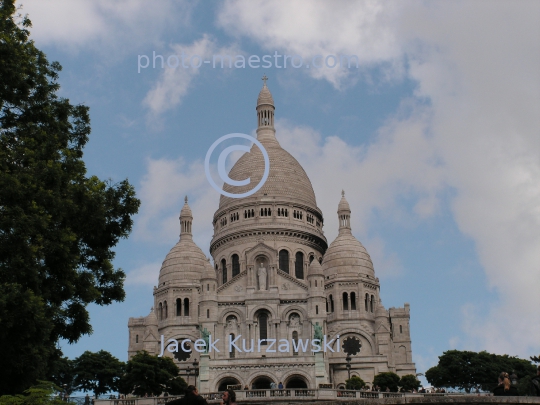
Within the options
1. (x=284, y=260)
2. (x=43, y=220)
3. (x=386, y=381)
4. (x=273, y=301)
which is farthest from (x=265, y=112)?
(x=43, y=220)

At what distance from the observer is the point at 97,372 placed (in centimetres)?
7850

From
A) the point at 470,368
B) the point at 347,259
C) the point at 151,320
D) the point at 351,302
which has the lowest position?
the point at 470,368

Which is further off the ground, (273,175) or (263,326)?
(273,175)

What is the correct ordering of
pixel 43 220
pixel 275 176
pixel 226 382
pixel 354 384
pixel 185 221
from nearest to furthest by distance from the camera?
pixel 43 220 → pixel 354 384 → pixel 226 382 → pixel 185 221 → pixel 275 176

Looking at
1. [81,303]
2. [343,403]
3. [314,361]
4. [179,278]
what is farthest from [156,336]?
[343,403]

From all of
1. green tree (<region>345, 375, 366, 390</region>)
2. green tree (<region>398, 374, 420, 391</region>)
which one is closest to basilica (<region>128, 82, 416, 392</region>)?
green tree (<region>345, 375, 366, 390</region>)

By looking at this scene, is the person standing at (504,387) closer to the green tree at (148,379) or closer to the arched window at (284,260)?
the green tree at (148,379)

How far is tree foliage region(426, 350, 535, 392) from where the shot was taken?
84812 millimetres

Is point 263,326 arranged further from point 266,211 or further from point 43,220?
point 43,220

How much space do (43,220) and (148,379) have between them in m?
41.6

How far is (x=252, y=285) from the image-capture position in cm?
8625

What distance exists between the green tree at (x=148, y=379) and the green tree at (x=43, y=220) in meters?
35.9

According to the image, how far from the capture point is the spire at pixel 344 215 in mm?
97688

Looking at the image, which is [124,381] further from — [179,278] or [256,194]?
[256,194]
